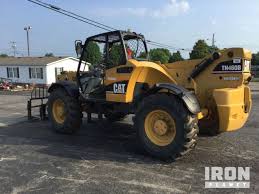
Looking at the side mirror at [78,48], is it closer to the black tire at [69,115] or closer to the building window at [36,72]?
the black tire at [69,115]

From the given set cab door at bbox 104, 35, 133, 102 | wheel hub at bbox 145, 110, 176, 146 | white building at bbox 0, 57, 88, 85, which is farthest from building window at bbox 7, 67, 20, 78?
wheel hub at bbox 145, 110, 176, 146

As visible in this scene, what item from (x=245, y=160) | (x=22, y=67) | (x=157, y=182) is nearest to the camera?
(x=157, y=182)

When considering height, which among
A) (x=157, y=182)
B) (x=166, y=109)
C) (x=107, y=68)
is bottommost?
(x=157, y=182)

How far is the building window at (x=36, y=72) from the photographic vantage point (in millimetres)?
38188

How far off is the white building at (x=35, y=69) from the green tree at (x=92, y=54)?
29.8 meters

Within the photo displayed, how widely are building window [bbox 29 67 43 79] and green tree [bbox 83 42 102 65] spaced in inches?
1213

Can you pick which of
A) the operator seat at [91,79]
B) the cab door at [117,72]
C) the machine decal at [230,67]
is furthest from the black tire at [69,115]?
the machine decal at [230,67]

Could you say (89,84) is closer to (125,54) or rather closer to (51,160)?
(125,54)

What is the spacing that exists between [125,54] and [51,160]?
9.16 feet

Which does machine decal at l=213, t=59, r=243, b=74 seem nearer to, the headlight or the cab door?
the headlight

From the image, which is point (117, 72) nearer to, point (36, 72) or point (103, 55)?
point (103, 55)

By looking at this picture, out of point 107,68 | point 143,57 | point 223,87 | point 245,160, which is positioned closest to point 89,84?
point 107,68

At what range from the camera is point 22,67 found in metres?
39.5

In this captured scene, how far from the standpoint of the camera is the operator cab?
7680mm
